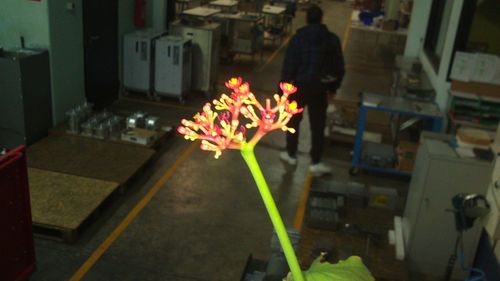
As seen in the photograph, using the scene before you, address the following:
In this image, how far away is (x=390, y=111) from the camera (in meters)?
5.81

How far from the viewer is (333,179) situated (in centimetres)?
614

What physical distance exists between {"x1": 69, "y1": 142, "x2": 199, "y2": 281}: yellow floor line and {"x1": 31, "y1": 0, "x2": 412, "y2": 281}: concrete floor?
0.03 m

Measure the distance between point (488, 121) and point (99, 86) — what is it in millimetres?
5322

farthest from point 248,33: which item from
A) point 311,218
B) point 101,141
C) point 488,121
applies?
point 311,218

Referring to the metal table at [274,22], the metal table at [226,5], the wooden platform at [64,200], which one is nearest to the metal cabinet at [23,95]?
the wooden platform at [64,200]

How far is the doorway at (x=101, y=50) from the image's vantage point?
6.94m

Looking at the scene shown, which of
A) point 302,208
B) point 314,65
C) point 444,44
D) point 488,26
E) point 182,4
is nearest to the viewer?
point 302,208

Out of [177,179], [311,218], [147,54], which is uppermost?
[147,54]

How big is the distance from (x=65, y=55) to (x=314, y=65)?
10.6 ft

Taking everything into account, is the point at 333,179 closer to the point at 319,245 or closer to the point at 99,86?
the point at 319,245

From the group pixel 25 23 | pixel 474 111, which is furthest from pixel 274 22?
pixel 474 111

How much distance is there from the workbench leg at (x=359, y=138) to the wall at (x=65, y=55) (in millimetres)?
3783

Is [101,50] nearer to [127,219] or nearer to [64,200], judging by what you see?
[64,200]

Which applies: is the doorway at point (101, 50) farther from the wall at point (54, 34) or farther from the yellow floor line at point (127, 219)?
the yellow floor line at point (127, 219)
